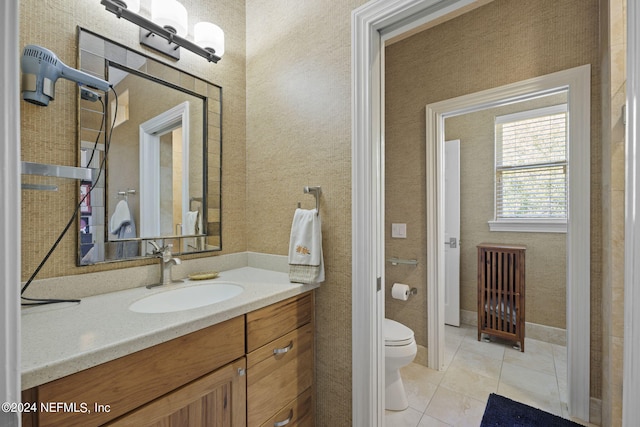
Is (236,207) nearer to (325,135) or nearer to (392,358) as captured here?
(325,135)

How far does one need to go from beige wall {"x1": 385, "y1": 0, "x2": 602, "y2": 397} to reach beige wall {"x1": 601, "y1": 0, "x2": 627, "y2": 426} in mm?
224

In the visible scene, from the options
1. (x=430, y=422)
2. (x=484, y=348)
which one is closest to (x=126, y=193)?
(x=430, y=422)

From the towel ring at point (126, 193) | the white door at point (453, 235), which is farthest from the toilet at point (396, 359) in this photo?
the towel ring at point (126, 193)

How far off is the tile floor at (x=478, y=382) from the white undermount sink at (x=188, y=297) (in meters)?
1.26

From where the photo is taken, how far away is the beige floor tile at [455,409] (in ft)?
5.27

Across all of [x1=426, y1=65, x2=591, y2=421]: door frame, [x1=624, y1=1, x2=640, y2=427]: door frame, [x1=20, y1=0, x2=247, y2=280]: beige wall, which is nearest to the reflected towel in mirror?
[x1=20, y1=0, x2=247, y2=280]: beige wall

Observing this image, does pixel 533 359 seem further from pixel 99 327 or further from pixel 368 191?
pixel 99 327

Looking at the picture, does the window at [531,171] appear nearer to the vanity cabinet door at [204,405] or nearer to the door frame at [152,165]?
the vanity cabinet door at [204,405]

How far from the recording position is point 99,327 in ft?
2.54

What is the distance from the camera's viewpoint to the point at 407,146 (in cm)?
228

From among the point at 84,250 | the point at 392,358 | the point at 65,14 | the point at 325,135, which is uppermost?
the point at 65,14

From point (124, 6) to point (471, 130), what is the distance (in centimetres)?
309

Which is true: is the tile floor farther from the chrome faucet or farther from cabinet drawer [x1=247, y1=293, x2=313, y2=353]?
the chrome faucet

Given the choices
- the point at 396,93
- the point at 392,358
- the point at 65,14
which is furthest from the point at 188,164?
the point at 396,93
